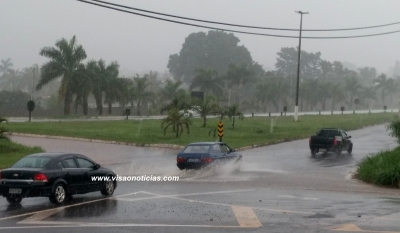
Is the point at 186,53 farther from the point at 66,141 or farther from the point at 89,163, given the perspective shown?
the point at 89,163

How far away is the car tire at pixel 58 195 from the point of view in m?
17.0

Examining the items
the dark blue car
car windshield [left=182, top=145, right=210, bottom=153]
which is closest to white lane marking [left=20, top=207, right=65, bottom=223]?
the dark blue car

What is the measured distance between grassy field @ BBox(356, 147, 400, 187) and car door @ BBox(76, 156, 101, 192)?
1063 centimetres

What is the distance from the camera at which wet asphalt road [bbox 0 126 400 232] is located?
13.5 m

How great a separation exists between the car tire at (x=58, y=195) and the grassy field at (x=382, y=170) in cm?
1190

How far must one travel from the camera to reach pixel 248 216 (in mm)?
14891

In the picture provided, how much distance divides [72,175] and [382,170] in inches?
463

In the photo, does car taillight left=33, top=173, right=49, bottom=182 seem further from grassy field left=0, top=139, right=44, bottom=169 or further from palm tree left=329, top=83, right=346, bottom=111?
palm tree left=329, top=83, right=346, bottom=111

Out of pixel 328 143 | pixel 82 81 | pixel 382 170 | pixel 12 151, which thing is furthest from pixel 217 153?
pixel 82 81

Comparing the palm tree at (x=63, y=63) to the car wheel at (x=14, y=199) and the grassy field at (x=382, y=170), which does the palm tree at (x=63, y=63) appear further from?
the car wheel at (x=14, y=199)

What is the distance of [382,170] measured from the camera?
23.7m

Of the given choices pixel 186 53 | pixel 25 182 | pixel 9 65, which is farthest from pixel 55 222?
pixel 9 65

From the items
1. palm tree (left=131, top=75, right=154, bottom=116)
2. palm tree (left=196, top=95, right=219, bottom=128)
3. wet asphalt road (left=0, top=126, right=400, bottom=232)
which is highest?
palm tree (left=131, top=75, right=154, bottom=116)

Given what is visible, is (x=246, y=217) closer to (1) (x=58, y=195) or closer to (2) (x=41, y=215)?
(2) (x=41, y=215)
